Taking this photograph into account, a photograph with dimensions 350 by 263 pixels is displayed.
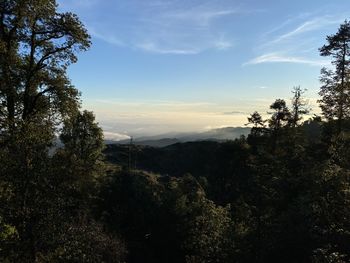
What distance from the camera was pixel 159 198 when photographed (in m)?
51.2

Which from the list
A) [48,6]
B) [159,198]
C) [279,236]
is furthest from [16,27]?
[159,198]

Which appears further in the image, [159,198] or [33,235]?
[159,198]

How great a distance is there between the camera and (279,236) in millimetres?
21609

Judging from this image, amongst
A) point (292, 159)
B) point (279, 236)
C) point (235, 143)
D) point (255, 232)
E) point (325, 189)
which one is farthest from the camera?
point (235, 143)

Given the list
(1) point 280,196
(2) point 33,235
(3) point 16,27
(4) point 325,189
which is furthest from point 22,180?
(1) point 280,196

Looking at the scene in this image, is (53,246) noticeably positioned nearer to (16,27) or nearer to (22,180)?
(22,180)

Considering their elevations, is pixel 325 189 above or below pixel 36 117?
below

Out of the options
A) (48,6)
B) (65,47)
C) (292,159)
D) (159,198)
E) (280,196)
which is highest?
(48,6)

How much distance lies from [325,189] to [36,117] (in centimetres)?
1358

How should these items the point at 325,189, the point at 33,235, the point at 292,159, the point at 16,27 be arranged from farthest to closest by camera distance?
the point at 292,159
the point at 325,189
the point at 16,27
the point at 33,235

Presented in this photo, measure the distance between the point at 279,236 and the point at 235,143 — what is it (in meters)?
44.0

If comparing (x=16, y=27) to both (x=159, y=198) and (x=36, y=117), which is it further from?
(x=159, y=198)

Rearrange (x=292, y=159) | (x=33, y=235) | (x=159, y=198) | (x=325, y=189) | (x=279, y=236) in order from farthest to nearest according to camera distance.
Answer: (x=159, y=198)
(x=292, y=159)
(x=279, y=236)
(x=325, y=189)
(x=33, y=235)

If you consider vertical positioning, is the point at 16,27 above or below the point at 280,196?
above
